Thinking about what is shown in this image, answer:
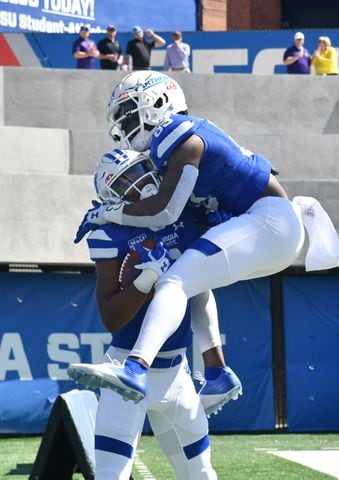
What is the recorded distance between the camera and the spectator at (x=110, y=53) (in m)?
15.0

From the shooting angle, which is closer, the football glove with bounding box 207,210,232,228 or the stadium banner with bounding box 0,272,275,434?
the football glove with bounding box 207,210,232,228

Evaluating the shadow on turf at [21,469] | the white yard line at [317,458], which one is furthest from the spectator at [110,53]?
the shadow on turf at [21,469]

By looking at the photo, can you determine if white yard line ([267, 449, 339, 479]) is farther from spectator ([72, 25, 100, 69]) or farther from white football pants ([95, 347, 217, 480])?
spectator ([72, 25, 100, 69])

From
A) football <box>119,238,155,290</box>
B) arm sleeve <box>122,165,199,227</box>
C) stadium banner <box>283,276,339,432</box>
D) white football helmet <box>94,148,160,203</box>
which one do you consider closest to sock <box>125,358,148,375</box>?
football <box>119,238,155,290</box>

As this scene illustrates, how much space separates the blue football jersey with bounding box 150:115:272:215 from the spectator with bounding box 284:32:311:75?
10667 mm

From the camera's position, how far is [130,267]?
4625 mm

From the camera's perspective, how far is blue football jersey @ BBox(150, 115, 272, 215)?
458 centimetres

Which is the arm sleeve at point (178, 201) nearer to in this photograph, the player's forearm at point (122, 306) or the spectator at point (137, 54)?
the player's forearm at point (122, 306)

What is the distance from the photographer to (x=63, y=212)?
40.9 ft

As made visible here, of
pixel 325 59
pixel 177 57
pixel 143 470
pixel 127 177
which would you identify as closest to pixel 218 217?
pixel 127 177

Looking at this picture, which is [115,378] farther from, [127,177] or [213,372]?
[127,177]

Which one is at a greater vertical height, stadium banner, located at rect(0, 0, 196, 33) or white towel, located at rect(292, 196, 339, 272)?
stadium banner, located at rect(0, 0, 196, 33)

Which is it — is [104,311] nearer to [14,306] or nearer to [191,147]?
[191,147]

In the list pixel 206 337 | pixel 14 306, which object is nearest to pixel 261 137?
pixel 14 306
